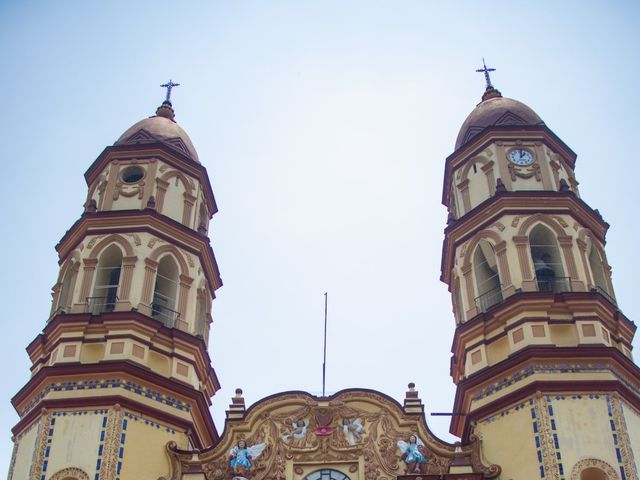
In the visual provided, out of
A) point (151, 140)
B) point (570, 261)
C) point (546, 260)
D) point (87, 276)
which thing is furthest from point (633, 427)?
point (151, 140)

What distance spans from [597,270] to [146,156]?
12143mm

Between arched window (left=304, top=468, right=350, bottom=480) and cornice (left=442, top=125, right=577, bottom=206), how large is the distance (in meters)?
9.98

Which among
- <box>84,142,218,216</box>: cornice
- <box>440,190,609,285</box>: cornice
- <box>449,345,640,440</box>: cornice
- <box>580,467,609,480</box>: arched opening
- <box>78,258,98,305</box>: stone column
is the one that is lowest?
<box>580,467,609,480</box>: arched opening

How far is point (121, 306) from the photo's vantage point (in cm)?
2359

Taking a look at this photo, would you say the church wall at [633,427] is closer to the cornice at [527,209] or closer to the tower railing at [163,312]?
the cornice at [527,209]

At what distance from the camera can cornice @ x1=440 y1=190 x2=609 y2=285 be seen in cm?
2478

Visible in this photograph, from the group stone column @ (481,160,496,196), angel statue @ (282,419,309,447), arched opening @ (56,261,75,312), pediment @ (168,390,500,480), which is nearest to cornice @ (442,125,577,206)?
stone column @ (481,160,496,196)

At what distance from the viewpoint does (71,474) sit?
2061cm

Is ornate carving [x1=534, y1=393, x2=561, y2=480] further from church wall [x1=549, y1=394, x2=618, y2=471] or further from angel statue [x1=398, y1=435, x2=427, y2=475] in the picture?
angel statue [x1=398, y1=435, x2=427, y2=475]

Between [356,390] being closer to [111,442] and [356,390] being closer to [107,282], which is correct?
[111,442]

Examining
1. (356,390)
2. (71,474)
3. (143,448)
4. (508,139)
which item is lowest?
(71,474)

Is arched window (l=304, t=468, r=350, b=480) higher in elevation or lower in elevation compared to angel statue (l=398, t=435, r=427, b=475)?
lower

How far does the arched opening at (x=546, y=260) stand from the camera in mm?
23753

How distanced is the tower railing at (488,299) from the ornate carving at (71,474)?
386 inches
